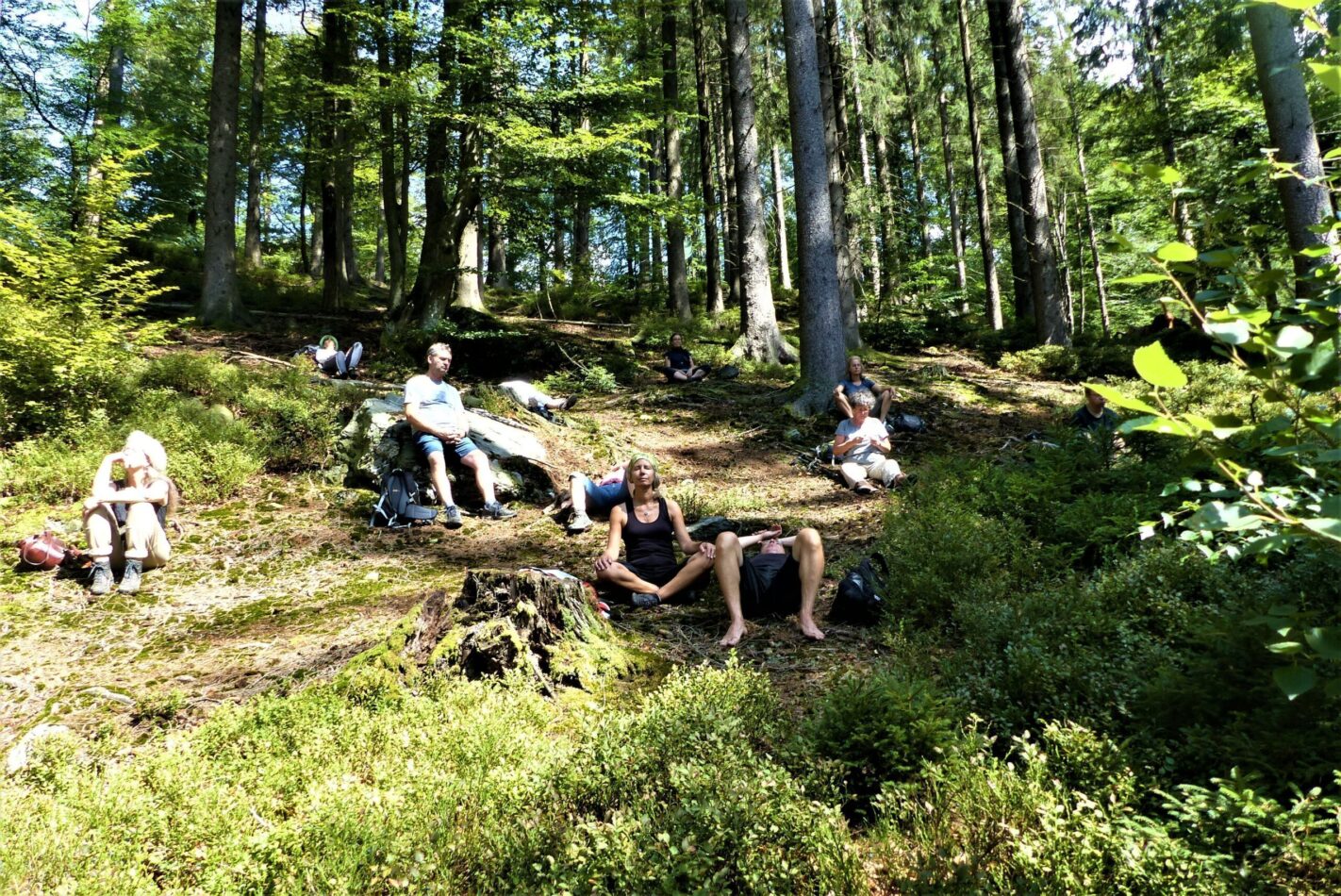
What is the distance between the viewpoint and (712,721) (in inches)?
114

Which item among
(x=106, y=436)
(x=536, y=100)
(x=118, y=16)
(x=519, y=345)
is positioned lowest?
(x=106, y=436)

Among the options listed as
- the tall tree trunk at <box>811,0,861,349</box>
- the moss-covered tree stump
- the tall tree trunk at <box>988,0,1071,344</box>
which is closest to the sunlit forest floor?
the moss-covered tree stump

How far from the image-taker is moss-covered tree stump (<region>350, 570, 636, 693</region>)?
150 inches

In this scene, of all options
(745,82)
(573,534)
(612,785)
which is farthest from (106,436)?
(745,82)

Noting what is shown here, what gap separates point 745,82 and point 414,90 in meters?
5.27

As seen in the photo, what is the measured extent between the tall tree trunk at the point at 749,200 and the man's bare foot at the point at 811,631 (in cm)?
866

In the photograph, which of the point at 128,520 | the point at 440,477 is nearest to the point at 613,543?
the point at 440,477

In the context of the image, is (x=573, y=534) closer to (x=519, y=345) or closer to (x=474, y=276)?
(x=519, y=345)

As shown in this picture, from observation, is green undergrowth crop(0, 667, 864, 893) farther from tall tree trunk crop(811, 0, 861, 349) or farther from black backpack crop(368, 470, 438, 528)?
tall tree trunk crop(811, 0, 861, 349)

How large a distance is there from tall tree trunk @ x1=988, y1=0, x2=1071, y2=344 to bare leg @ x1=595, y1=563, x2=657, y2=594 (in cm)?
1191

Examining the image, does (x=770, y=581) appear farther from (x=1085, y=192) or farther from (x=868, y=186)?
(x=1085, y=192)

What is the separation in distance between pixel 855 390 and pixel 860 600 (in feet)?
17.5

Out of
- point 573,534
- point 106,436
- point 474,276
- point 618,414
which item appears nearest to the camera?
point 573,534

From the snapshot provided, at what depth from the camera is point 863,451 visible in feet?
26.5
